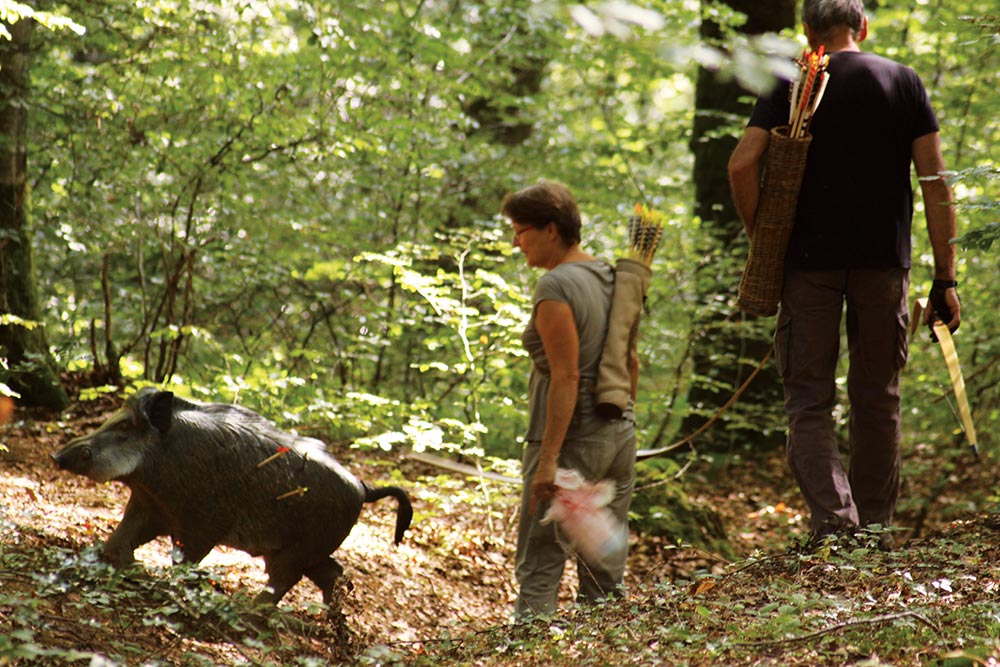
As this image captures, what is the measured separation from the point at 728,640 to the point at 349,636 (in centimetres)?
193

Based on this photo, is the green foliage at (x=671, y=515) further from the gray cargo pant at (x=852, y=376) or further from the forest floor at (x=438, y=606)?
the gray cargo pant at (x=852, y=376)

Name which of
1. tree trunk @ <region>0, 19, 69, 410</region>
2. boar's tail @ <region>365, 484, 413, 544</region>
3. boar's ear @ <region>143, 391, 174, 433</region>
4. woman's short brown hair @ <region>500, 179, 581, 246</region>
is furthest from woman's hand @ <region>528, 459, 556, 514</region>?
tree trunk @ <region>0, 19, 69, 410</region>

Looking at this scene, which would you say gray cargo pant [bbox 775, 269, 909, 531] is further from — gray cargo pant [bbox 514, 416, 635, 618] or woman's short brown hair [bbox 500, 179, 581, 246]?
woman's short brown hair [bbox 500, 179, 581, 246]

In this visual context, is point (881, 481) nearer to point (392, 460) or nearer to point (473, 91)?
point (392, 460)

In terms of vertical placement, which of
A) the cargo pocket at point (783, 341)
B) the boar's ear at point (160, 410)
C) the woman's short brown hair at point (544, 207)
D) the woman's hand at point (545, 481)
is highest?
the woman's short brown hair at point (544, 207)

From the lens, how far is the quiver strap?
4.21 metres

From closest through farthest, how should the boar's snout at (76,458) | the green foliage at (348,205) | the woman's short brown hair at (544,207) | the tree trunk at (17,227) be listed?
the boar's snout at (76,458)
the woman's short brown hair at (544,207)
the tree trunk at (17,227)
the green foliage at (348,205)

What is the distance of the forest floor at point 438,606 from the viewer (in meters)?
2.99

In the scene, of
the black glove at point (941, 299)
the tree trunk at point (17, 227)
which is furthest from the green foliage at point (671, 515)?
the tree trunk at point (17, 227)

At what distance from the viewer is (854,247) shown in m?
4.47

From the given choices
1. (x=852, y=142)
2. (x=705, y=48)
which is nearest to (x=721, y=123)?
(x=852, y=142)

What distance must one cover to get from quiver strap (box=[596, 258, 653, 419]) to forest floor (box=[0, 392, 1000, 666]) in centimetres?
79

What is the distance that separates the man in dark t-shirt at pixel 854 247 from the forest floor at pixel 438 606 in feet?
1.41

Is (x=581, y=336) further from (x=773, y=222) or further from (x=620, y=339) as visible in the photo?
(x=773, y=222)
